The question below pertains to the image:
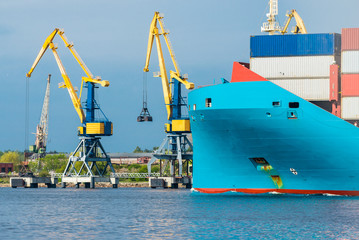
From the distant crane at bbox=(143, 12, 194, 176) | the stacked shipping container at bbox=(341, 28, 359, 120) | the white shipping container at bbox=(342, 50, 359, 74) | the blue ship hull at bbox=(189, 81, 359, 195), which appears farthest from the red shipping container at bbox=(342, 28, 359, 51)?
the distant crane at bbox=(143, 12, 194, 176)

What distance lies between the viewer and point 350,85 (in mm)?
66750

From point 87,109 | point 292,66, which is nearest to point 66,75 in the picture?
point 87,109

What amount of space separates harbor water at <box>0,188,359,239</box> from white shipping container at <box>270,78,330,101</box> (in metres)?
8.75

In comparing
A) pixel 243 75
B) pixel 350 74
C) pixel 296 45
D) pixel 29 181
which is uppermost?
pixel 296 45

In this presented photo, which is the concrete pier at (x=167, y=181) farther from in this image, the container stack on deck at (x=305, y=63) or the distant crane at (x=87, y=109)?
the container stack on deck at (x=305, y=63)

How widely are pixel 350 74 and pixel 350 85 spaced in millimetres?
975

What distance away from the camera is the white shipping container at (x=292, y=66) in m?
68.0

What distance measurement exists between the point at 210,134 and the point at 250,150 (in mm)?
4282

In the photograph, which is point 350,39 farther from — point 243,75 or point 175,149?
point 175,149

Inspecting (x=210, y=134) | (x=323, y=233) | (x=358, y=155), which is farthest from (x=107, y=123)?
(x=323, y=233)

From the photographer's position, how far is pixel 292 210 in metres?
58.2

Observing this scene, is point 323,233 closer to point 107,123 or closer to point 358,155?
point 358,155

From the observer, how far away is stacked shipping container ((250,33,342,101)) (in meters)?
68.0

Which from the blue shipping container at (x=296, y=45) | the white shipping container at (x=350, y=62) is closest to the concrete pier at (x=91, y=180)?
the blue shipping container at (x=296, y=45)
